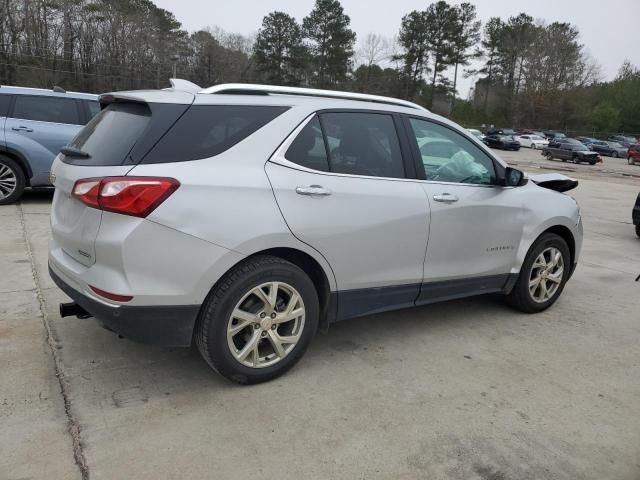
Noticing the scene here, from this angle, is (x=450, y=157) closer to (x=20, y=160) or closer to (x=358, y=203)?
(x=358, y=203)

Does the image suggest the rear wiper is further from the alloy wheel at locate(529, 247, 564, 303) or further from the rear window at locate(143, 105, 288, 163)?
the alloy wheel at locate(529, 247, 564, 303)

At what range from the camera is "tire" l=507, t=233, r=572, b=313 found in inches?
176

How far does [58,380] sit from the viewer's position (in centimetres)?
313

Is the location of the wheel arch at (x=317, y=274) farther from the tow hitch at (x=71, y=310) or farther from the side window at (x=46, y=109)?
the side window at (x=46, y=109)

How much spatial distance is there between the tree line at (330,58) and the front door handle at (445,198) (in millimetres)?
52010

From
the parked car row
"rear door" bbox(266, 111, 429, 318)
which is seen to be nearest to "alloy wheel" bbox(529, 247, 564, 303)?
"rear door" bbox(266, 111, 429, 318)

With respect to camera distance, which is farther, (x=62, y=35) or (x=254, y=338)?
(x=62, y=35)

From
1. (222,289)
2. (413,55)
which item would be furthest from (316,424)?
(413,55)

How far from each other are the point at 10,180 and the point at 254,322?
262 inches

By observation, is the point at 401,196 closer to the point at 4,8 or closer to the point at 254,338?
the point at 254,338

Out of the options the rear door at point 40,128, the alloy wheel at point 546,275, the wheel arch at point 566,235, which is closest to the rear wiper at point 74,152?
the alloy wheel at point 546,275

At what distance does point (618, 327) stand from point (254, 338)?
10.7 ft

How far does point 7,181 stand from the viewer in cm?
797

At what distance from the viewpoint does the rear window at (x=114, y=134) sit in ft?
9.35
